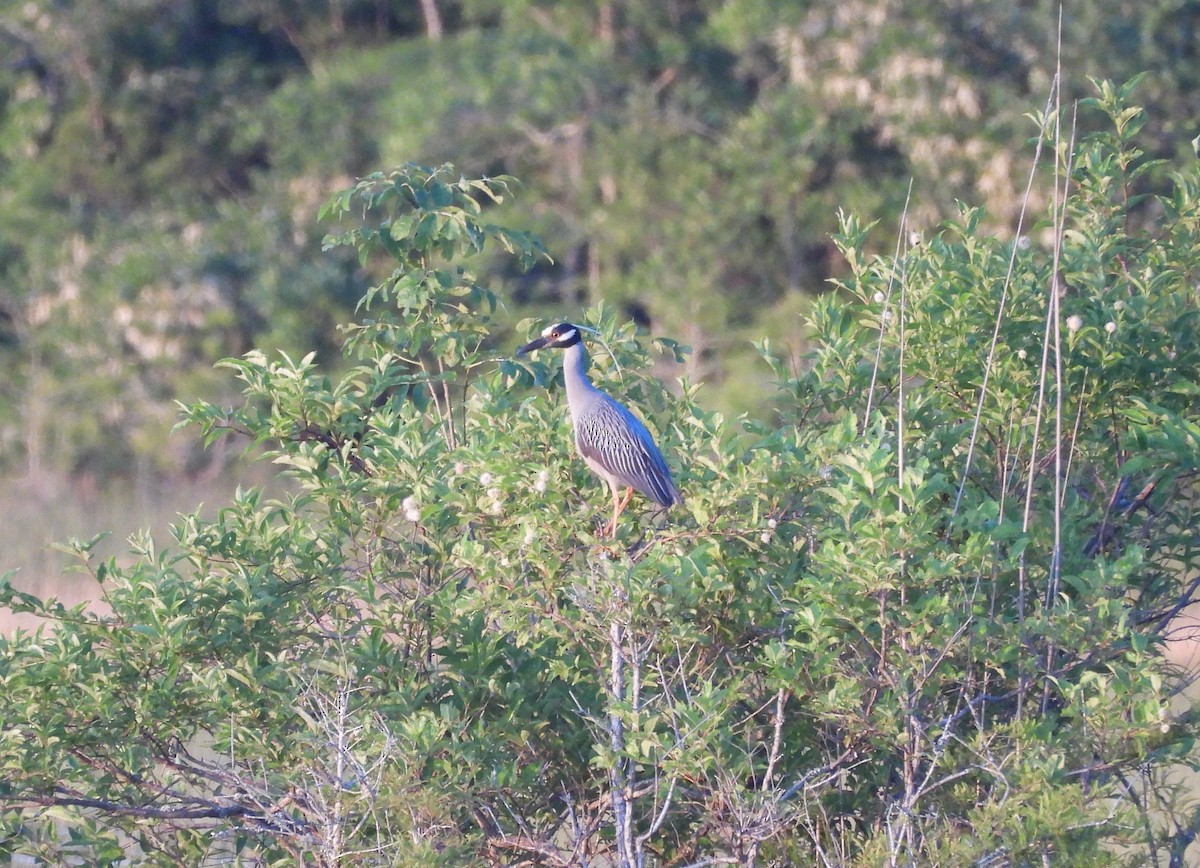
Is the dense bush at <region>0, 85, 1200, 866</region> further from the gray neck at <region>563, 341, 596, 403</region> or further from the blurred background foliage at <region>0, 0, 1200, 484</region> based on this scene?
the blurred background foliage at <region>0, 0, 1200, 484</region>

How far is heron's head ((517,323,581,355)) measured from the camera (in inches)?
214

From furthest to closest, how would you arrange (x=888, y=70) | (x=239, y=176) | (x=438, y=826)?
1. (x=239, y=176)
2. (x=888, y=70)
3. (x=438, y=826)

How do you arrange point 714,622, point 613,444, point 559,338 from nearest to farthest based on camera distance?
point 714,622 < point 613,444 < point 559,338

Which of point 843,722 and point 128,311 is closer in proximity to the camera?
point 843,722

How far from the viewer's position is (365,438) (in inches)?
181

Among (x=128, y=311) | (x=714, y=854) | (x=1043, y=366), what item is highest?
(x=1043, y=366)

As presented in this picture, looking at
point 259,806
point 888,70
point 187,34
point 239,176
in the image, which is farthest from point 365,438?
point 187,34

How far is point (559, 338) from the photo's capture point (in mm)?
5465

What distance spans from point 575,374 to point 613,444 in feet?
1.97

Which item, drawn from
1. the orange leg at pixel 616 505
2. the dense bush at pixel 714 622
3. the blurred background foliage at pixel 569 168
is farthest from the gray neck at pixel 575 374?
the blurred background foliage at pixel 569 168

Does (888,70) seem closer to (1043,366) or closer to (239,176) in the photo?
(239,176)

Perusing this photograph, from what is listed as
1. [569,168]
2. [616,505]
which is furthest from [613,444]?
[569,168]

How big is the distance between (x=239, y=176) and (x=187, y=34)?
85.4 inches

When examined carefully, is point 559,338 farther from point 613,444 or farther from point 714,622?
point 714,622
